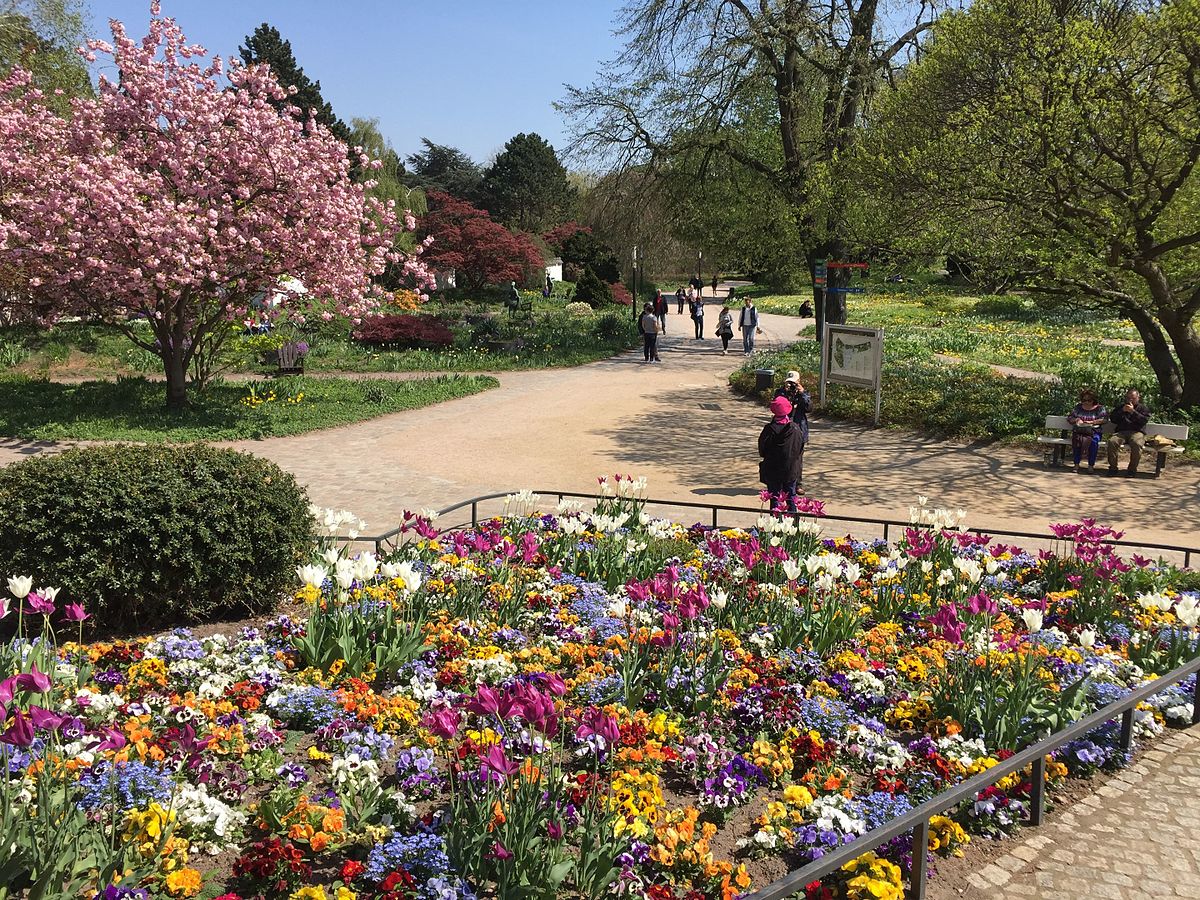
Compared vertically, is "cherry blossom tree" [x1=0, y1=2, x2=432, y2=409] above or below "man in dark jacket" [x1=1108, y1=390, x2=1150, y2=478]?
above

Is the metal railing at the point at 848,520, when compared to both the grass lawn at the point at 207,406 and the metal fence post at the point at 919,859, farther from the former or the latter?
the grass lawn at the point at 207,406

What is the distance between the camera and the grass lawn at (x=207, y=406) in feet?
49.8

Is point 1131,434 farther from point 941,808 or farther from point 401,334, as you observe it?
point 401,334

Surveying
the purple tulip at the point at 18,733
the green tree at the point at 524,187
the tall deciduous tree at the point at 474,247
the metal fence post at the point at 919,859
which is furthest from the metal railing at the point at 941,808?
the green tree at the point at 524,187

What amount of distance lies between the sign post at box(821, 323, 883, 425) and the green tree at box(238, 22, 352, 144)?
1730 inches

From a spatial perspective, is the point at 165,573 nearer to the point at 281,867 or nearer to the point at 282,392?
the point at 281,867

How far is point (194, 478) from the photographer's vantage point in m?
6.96

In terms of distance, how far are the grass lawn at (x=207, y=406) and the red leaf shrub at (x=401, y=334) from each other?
5.54 meters

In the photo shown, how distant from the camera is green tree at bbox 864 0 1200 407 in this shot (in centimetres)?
1343

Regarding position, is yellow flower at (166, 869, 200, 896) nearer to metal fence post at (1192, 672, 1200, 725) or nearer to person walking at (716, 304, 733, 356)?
metal fence post at (1192, 672, 1200, 725)

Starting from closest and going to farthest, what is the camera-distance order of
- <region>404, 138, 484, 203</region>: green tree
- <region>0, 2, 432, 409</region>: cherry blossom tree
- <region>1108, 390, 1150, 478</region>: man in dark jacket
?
<region>1108, 390, 1150, 478</region>: man in dark jacket → <region>0, 2, 432, 409</region>: cherry blossom tree → <region>404, 138, 484, 203</region>: green tree

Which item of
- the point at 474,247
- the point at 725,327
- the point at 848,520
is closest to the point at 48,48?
the point at 474,247

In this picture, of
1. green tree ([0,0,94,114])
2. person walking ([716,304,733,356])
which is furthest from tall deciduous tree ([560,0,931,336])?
green tree ([0,0,94,114])

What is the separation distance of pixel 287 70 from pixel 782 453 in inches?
2232
